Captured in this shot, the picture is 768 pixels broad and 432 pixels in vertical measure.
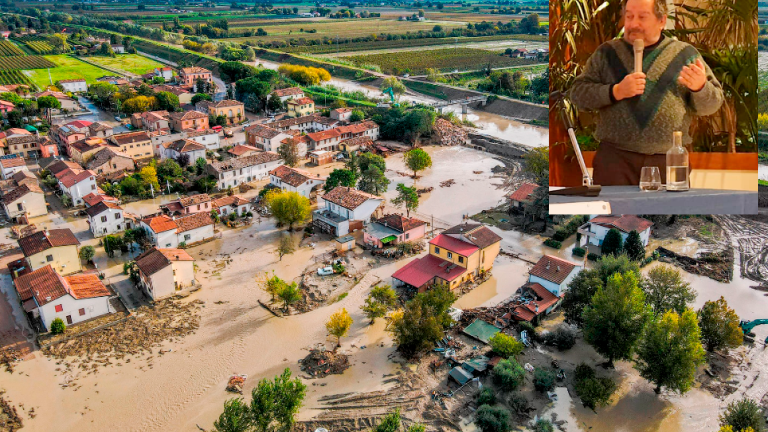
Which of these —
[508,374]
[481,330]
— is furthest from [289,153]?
[508,374]

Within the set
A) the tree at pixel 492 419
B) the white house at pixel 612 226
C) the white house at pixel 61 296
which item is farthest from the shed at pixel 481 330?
the white house at pixel 61 296

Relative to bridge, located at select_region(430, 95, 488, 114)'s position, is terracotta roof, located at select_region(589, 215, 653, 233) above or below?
below

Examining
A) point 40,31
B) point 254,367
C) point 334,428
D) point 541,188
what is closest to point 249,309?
point 254,367

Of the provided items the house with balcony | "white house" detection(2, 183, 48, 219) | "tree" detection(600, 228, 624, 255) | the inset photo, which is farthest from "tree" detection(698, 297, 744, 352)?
"white house" detection(2, 183, 48, 219)

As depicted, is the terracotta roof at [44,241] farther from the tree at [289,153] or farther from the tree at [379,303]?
the tree at [289,153]

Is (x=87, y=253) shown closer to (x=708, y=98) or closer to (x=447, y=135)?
(x=708, y=98)

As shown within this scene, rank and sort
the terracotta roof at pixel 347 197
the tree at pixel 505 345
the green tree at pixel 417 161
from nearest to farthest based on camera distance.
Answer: the tree at pixel 505 345 < the terracotta roof at pixel 347 197 < the green tree at pixel 417 161

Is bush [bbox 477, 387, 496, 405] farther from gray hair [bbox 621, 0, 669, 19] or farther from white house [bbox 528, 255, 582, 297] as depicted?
gray hair [bbox 621, 0, 669, 19]
